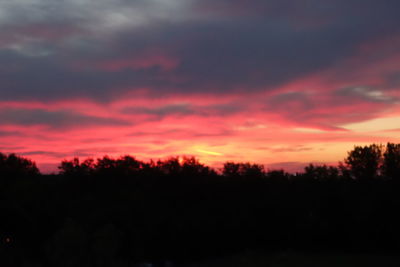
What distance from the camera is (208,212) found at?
128ft

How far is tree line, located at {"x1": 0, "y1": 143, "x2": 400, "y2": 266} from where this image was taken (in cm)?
3412

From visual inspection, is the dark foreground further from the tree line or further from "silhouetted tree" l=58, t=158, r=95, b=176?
"silhouetted tree" l=58, t=158, r=95, b=176

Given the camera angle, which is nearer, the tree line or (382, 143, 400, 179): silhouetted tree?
the tree line

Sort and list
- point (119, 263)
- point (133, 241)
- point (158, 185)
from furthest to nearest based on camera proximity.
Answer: point (158, 185) < point (133, 241) < point (119, 263)

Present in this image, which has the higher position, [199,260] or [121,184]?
[121,184]

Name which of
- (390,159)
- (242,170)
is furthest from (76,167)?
(390,159)

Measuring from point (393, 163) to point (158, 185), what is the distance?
25285 mm

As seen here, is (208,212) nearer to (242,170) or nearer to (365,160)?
(242,170)

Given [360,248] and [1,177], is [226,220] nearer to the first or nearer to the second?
[360,248]

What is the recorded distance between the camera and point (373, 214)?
120ft

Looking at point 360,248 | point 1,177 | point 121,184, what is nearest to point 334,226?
point 360,248

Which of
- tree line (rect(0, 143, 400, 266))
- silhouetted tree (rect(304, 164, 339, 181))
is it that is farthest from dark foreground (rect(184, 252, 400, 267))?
silhouetted tree (rect(304, 164, 339, 181))

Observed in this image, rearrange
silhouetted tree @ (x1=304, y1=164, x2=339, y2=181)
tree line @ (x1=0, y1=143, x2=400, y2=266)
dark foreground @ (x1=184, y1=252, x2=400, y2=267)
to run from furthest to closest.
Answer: silhouetted tree @ (x1=304, y1=164, x2=339, y2=181) < tree line @ (x1=0, y1=143, x2=400, y2=266) < dark foreground @ (x1=184, y1=252, x2=400, y2=267)

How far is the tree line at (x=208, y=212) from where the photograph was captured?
34125 mm
